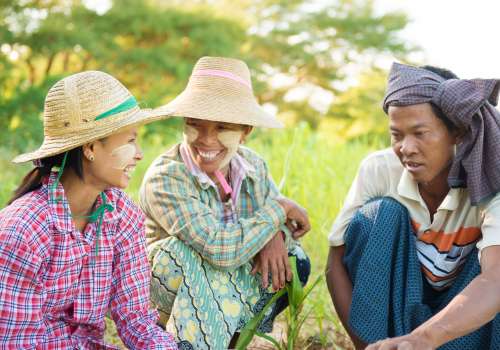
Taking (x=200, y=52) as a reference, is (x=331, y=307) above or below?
below

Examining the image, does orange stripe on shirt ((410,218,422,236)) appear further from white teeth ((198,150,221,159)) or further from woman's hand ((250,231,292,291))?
white teeth ((198,150,221,159))

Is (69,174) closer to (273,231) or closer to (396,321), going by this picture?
(273,231)

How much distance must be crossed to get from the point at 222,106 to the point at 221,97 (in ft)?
0.24

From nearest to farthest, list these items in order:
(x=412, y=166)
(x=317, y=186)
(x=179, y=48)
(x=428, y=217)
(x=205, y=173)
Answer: (x=412, y=166), (x=428, y=217), (x=205, y=173), (x=317, y=186), (x=179, y=48)

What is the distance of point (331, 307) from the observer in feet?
9.15

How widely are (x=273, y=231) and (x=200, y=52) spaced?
9.39m

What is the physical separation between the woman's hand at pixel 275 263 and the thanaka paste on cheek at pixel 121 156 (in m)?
0.79

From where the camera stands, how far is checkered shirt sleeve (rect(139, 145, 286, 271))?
1.95 meters

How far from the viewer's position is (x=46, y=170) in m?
1.57

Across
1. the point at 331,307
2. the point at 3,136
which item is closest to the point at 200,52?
the point at 3,136

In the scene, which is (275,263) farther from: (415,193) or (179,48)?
(179,48)

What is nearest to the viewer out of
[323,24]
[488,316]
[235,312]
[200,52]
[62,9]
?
[488,316]

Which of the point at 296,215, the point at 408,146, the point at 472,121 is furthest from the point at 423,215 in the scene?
Result: the point at 296,215

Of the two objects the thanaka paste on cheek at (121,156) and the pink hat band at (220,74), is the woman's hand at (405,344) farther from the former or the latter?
the pink hat band at (220,74)
